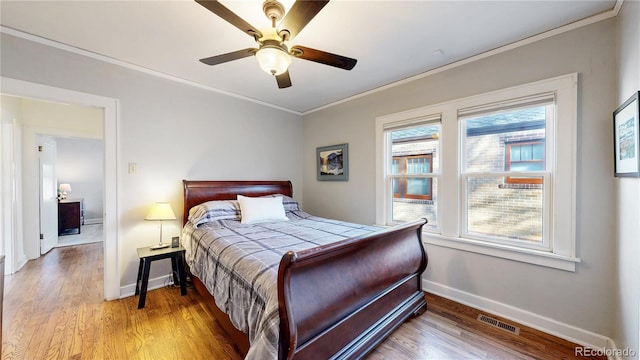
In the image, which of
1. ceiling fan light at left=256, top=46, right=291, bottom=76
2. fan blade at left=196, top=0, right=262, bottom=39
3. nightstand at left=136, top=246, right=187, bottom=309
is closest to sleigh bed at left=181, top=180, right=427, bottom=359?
nightstand at left=136, top=246, right=187, bottom=309

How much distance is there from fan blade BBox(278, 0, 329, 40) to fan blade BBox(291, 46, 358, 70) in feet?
0.42

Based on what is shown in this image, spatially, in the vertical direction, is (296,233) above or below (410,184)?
below

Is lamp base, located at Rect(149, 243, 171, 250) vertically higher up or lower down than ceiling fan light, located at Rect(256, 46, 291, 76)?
lower down

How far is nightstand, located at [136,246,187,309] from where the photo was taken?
2.36m

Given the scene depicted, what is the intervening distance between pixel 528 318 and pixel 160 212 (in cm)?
365

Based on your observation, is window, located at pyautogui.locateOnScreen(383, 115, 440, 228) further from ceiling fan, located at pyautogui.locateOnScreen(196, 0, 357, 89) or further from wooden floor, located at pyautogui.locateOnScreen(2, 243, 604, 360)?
ceiling fan, located at pyautogui.locateOnScreen(196, 0, 357, 89)

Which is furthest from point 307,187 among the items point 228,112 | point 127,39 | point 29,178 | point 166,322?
point 29,178

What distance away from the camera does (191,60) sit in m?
2.51

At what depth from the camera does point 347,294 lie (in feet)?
5.10

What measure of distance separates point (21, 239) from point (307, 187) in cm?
414

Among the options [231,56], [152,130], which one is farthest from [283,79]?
[152,130]

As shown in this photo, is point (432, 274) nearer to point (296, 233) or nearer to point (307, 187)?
point (296, 233)

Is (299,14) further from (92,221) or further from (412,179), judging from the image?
(92,221)

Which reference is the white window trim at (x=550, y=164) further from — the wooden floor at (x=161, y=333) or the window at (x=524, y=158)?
the wooden floor at (x=161, y=333)
